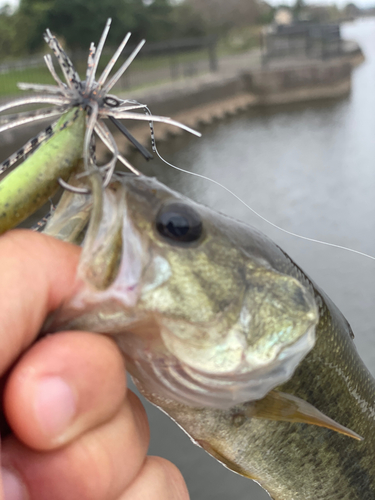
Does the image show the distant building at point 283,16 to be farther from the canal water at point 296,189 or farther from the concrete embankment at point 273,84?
the canal water at point 296,189

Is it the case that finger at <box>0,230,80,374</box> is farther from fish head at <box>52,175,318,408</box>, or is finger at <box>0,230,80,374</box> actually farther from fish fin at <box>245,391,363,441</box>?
fish fin at <box>245,391,363,441</box>

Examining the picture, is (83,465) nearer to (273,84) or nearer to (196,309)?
(196,309)

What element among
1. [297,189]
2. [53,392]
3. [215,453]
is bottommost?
[297,189]

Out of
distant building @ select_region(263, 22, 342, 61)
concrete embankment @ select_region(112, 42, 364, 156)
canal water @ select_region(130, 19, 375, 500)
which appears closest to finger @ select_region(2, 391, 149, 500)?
canal water @ select_region(130, 19, 375, 500)

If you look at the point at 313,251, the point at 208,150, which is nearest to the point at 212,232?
the point at 313,251

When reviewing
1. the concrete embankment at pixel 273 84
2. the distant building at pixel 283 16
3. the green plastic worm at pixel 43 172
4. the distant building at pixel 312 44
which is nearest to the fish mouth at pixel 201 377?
the green plastic worm at pixel 43 172

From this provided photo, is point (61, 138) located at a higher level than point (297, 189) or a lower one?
higher

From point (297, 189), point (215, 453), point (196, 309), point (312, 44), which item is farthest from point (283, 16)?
point (196, 309)
